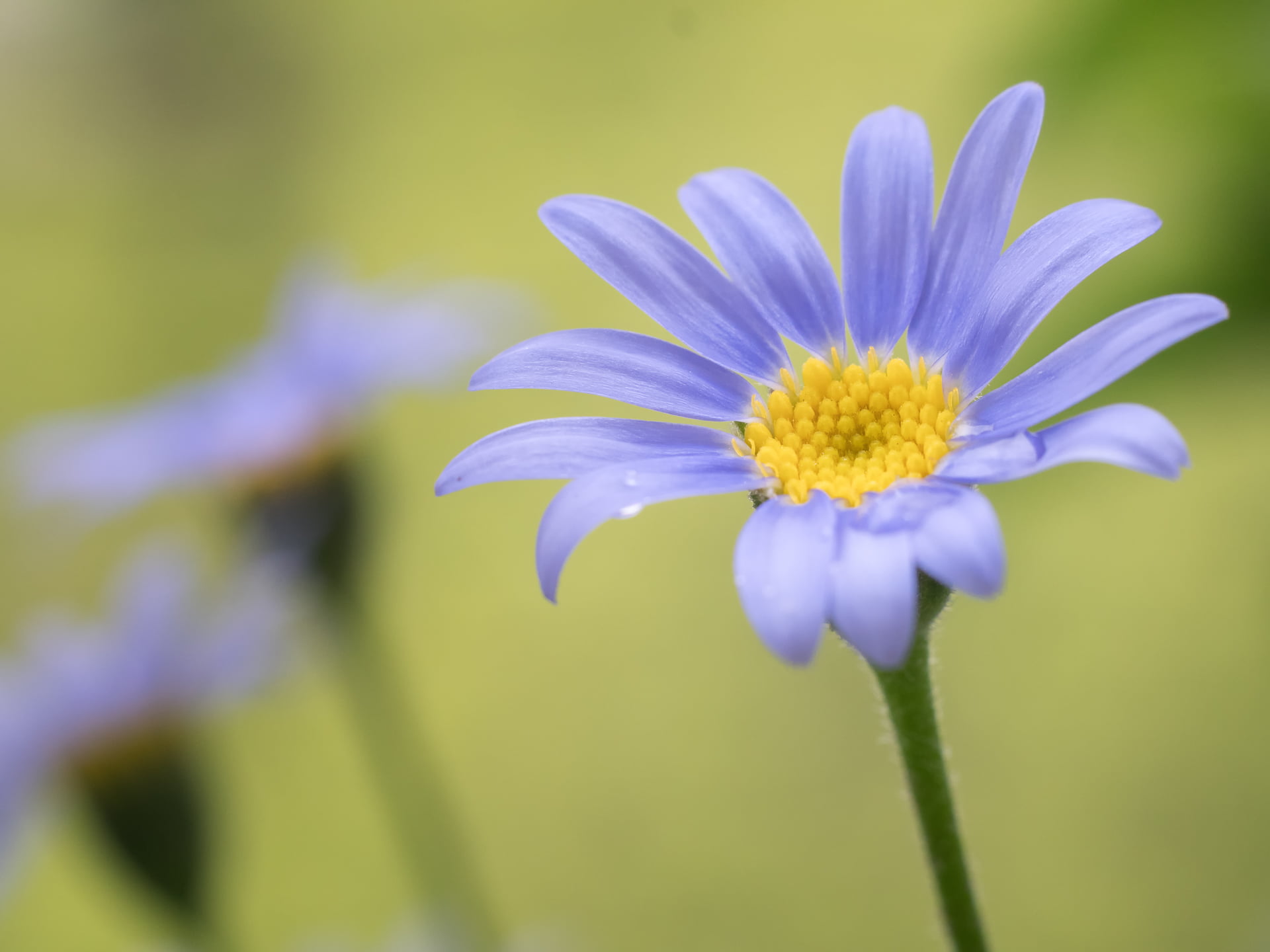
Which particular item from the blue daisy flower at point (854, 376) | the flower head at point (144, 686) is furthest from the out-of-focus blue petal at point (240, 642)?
the blue daisy flower at point (854, 376)

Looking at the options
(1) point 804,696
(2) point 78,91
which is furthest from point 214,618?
(2) point 78,91

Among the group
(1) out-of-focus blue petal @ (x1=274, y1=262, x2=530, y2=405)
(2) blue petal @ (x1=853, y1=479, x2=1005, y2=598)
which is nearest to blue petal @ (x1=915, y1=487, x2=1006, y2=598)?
(2) blue petal @ (x1=853, y1=479, x2=1005, y2=598)

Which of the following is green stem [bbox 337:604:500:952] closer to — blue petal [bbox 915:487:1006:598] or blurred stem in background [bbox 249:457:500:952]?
blurred stem in background [bbox 249:457:500:952]

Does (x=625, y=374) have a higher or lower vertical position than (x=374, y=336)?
lower

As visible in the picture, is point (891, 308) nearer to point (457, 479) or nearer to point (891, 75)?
point (457, 479)

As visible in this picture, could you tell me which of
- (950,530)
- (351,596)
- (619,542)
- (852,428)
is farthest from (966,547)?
(619,542)

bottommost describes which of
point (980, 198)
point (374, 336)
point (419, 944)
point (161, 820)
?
point (419, 944)

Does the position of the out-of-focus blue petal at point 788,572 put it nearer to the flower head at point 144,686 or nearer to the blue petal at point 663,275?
the blue petal at point 663,275

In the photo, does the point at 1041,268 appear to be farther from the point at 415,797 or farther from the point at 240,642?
the point at 415,797
